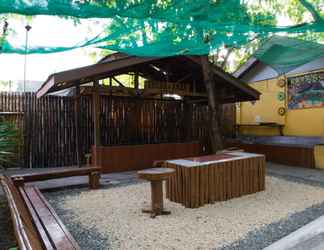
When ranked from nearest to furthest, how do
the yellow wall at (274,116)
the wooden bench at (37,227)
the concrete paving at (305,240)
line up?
the wooden bench at (37,227)
the concrete paving at (305,240)
the yellow wall at (274,116)

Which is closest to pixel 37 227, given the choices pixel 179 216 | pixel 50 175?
pixel 179 216

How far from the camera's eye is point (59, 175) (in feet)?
16.0

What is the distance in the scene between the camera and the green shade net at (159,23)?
273 cm

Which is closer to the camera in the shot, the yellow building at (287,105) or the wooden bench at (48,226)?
the wooden bench at (48,226)

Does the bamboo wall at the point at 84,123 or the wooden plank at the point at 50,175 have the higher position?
the bamboo wall at the point at 84,123

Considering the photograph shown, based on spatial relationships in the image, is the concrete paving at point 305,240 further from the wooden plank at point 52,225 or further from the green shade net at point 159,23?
the green shade net at point 159,23

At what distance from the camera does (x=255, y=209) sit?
3941mm

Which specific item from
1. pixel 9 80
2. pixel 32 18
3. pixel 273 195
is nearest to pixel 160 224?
pixel 273 195

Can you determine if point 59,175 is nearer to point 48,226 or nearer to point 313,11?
point 48,226

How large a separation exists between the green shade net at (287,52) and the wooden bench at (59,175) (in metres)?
4.65

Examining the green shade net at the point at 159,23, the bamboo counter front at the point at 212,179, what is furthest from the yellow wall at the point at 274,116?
the green shade net at the point at 159,23

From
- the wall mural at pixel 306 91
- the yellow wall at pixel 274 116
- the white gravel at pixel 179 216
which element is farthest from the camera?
the yellow wall at pixel 274 116

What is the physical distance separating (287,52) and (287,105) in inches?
154

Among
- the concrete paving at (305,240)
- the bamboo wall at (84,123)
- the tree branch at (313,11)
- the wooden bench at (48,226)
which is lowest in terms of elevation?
→ the concrete paving at (305,240)
